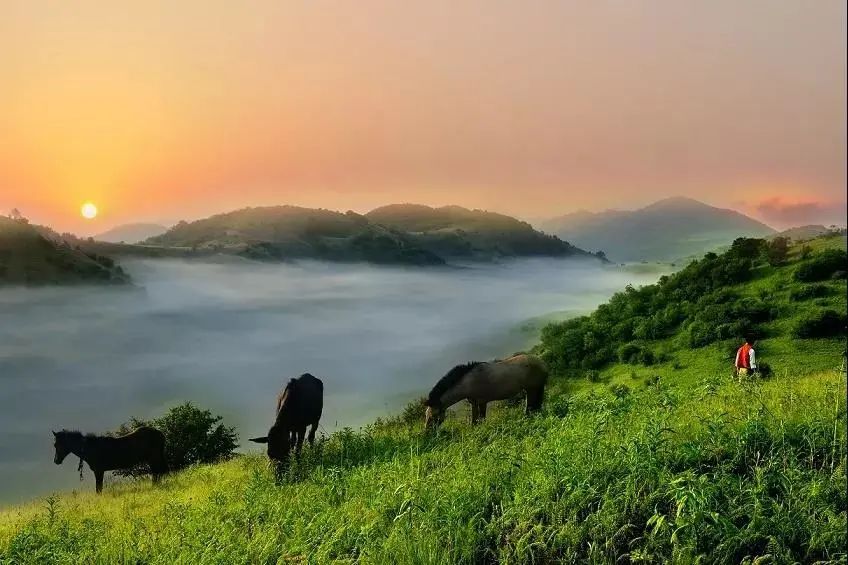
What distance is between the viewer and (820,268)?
20.3 m

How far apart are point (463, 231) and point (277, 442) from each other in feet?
123

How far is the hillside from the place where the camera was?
27.4 m

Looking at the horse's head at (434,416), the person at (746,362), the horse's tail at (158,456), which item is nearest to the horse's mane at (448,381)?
the horse's head at (434,416)

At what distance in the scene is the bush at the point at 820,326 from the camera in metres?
17.0

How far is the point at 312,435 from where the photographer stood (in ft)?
57.9

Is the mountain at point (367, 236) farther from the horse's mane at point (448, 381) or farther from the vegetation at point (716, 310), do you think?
the horse's mane at point (448, 381)

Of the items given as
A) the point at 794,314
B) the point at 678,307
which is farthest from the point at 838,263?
the point at 678,307

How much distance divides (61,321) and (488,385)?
2351 cm

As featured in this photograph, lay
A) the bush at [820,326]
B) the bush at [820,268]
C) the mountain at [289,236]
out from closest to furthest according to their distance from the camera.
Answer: the bush at [820,326] → the bush at [820,268] → the mountain at [289,236]

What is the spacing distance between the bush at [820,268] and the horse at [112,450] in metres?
23.6

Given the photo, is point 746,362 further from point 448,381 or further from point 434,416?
point 434,416

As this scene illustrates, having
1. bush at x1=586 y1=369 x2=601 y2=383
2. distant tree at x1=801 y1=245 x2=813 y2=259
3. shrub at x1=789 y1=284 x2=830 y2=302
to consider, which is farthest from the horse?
distant tree at x1=801 y1=245 x2=813 y2=259

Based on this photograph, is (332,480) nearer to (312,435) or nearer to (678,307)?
(312,435)

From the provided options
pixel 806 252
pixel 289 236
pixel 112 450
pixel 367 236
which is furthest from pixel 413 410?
pixel 367 236
